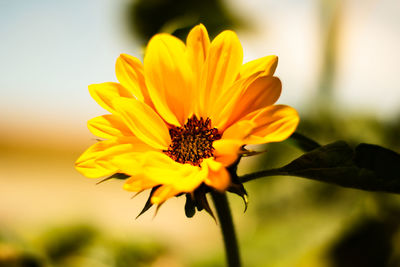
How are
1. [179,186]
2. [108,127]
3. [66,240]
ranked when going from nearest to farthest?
[179,186], [108,127], [66,240]

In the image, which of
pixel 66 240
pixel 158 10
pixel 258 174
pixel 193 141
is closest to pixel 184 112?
pixel 193 141

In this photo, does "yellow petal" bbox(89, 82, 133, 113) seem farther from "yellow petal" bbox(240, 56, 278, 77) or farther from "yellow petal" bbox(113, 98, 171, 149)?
"yellow petal" bbox(240, 56, 278, 77)

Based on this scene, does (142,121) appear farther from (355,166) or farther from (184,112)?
(355,166)

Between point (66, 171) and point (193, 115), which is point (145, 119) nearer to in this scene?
point (193, 115)

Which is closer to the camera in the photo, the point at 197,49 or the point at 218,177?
the point at 218,177

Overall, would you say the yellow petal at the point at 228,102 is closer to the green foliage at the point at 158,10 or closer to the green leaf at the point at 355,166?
the green leaf at the point at 355,166

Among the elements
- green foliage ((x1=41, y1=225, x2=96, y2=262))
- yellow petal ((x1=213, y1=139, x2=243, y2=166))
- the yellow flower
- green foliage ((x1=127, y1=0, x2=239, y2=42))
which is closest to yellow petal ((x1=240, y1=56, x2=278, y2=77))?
the yellow flower

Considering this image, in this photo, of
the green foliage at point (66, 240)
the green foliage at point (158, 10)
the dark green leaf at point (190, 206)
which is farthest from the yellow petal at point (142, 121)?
the green foliage at point (158, 10)

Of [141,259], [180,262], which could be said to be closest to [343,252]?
[180,262]
